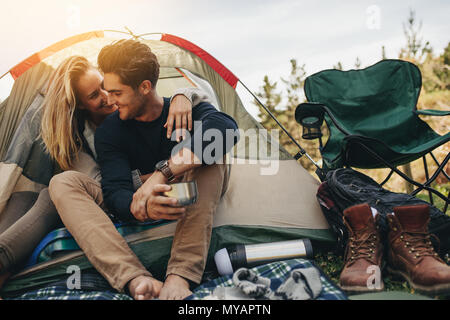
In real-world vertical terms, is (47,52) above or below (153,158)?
above

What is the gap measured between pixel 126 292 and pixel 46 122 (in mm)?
1025

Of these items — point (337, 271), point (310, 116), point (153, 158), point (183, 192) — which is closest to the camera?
point (183, 192)

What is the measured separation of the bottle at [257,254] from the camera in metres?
1.58

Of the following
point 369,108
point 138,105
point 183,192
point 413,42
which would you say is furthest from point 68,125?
point 413,42

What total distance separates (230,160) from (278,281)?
929mm

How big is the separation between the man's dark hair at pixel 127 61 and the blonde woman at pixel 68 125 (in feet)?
0.60

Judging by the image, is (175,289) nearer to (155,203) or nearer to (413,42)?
(155,203)

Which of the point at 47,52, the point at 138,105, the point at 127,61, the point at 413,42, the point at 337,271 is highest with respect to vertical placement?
the point at 413,42

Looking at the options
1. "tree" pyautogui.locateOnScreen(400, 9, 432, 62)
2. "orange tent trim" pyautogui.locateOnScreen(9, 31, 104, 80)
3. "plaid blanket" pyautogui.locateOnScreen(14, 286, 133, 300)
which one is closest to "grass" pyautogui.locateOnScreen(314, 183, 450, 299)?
"plaid blanket" pyautogui.locateOnScreen(14, 286, 133, 300)

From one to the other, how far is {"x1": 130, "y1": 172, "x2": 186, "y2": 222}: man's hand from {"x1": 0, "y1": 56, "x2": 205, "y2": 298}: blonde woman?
0.36m

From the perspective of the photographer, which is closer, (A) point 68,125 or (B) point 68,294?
(B) point 68,294

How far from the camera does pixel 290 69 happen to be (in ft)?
28.7

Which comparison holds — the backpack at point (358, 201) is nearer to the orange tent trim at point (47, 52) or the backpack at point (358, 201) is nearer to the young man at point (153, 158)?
the young man at point (153, 158)

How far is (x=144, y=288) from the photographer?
1.27m
